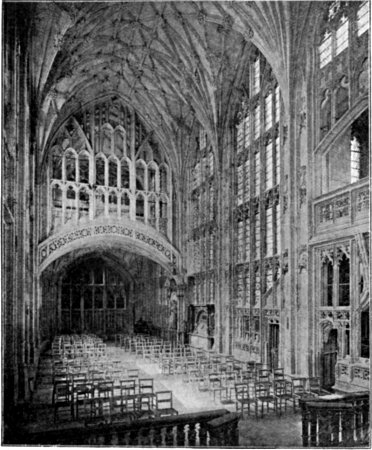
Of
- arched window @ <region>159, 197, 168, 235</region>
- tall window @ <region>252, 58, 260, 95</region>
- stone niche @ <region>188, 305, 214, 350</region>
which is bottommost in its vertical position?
stone niche @ <region>188, 305, 214, 350</region>

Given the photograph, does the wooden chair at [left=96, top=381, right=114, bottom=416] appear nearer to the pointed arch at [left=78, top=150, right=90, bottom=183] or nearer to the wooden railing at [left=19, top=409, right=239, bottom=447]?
the wooden railing at [left=19, top=409, right=239, bottom=447]

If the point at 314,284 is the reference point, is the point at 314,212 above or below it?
above

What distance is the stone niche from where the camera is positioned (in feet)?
84.2

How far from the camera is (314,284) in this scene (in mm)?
15492

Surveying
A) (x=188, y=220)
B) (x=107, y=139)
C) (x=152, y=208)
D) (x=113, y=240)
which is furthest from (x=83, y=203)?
(x=188, y=220)

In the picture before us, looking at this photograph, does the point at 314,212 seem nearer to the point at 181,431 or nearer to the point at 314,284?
the point at 314,284

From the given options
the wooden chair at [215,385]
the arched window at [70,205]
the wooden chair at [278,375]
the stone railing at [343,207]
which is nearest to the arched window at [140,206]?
the arched window at [70,205]

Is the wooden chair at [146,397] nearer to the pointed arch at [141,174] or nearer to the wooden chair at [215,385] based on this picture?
the wooden chair at [215,385]

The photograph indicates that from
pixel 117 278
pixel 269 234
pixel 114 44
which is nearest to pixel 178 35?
pixel 114 44

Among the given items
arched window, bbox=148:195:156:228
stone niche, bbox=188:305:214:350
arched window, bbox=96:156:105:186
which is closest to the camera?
stone niche, bbox=188:305:214:350

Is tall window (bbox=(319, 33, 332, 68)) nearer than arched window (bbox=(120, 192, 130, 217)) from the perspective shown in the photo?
Yes

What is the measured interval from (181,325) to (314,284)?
14.8m

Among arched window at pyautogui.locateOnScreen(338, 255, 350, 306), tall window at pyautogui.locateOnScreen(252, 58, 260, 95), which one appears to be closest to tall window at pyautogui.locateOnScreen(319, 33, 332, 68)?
tall window at pyautogui.locateOnScreen(252, 58, 260, 95)

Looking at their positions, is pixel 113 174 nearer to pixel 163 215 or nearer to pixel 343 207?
pixel 163 215
